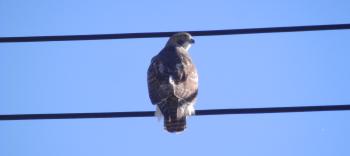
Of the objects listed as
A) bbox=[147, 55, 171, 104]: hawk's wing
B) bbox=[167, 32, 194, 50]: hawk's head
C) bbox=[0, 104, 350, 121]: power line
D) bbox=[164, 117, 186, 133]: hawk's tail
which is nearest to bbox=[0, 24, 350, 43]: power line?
bbox=[0, 104, 350, 121]: power line

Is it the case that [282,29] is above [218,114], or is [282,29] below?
above

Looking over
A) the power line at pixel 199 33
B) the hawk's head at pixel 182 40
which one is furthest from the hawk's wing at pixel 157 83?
the hawk's head at pixel 182 40

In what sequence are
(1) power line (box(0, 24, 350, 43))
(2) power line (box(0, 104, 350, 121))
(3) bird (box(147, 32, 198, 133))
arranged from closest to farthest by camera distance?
(2) power line (box(0, 104, 350, 121)) < (1) power line (box(0, 24, 350, 43)) < (3) bird (box(147, 32, 198, 133))

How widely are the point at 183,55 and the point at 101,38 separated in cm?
257

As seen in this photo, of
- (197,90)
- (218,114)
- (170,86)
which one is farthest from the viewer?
(197,90)

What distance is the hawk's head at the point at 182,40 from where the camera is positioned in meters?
11.4

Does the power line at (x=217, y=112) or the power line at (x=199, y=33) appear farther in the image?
the power line at (x=199, y=33)

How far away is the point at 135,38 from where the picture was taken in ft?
25.5

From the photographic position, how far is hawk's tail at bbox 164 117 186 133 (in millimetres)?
8688

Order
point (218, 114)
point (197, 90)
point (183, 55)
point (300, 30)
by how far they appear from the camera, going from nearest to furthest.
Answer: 1. point (218, 114)
2. point (300, 30)
3. point (197, 90)
4. point (183, 55)

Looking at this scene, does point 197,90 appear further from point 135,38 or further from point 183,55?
point 135,38

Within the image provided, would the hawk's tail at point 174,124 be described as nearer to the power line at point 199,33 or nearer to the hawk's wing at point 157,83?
the hawk's wing at point 157,83

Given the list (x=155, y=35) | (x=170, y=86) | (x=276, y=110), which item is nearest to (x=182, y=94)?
(x=170, y=86)

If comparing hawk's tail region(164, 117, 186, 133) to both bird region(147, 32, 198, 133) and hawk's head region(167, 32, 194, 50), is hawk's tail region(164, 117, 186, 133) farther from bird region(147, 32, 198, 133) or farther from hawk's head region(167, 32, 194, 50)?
hawk's head region(167, 32, 194, 50)
